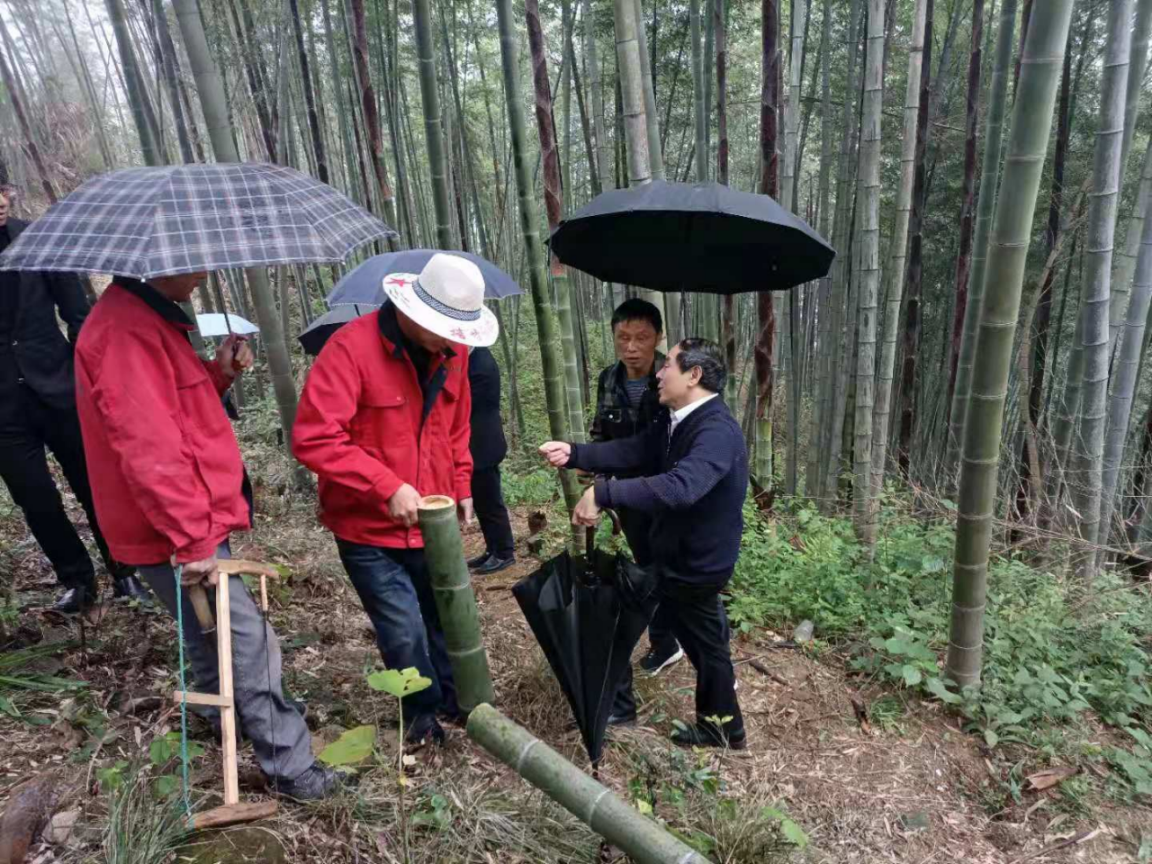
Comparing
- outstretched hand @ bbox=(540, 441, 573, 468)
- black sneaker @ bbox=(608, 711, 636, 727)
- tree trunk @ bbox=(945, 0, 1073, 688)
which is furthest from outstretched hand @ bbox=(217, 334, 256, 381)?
tree trunk @ bbox=(945, 0, 1073, 688)

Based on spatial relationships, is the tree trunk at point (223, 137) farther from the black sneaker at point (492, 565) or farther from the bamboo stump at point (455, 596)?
the bamboo stump at point (455, 596)

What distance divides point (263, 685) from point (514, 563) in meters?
2.07

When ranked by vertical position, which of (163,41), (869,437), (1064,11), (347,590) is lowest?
(347,590)

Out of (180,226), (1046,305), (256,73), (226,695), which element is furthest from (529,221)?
(1046,305)

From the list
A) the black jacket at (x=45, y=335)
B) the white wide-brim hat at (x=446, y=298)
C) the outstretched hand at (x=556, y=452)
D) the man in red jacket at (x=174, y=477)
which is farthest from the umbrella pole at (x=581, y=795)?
A: the black jacket at (x=45, y=335)

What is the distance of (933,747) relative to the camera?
7.46 ft

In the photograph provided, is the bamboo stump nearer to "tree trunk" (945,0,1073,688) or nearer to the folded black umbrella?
"tree trunk" (945,0,1073,688)

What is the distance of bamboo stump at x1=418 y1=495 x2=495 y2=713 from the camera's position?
144cm

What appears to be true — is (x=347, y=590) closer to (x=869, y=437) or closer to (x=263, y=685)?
(x=263, y=685)

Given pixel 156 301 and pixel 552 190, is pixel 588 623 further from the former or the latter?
pixel 552 190

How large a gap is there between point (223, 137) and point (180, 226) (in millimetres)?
1289

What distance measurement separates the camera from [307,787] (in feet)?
5.14

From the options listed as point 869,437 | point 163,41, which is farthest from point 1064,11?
point 163,41

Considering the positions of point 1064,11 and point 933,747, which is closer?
point 1064,11
